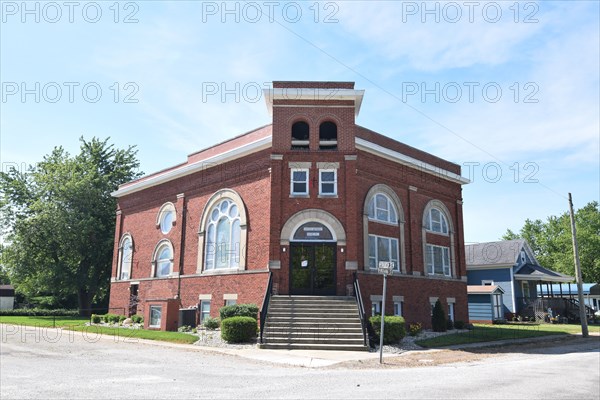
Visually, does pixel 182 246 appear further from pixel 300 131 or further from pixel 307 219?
pixel 300 131

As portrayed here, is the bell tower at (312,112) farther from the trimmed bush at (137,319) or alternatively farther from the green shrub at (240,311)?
the trimmed bush at (137,319)

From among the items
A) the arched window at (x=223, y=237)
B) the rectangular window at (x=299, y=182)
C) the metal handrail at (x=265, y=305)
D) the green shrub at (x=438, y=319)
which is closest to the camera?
the metal handrail at (x=265, y=305)

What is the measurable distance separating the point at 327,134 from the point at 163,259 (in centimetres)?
1265

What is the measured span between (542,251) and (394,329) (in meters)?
66.6

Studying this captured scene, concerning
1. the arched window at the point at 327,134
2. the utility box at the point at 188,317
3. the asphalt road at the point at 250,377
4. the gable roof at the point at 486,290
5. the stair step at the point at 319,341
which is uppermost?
the arched window at the point at 327,134

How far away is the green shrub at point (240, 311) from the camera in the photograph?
20.2 metres

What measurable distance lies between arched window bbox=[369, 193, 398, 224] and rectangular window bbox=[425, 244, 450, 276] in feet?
11.0

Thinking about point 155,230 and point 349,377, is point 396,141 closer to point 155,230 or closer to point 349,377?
point 155,230

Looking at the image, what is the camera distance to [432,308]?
2586 centimetres

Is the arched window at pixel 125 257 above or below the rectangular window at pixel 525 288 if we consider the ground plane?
above

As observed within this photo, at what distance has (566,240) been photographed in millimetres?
67312

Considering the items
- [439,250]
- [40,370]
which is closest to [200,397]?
[40,370]

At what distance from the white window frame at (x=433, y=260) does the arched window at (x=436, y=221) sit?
3.11ft

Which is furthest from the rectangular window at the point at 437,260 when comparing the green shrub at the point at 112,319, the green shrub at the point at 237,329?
the green shrub at the point at 112,319
